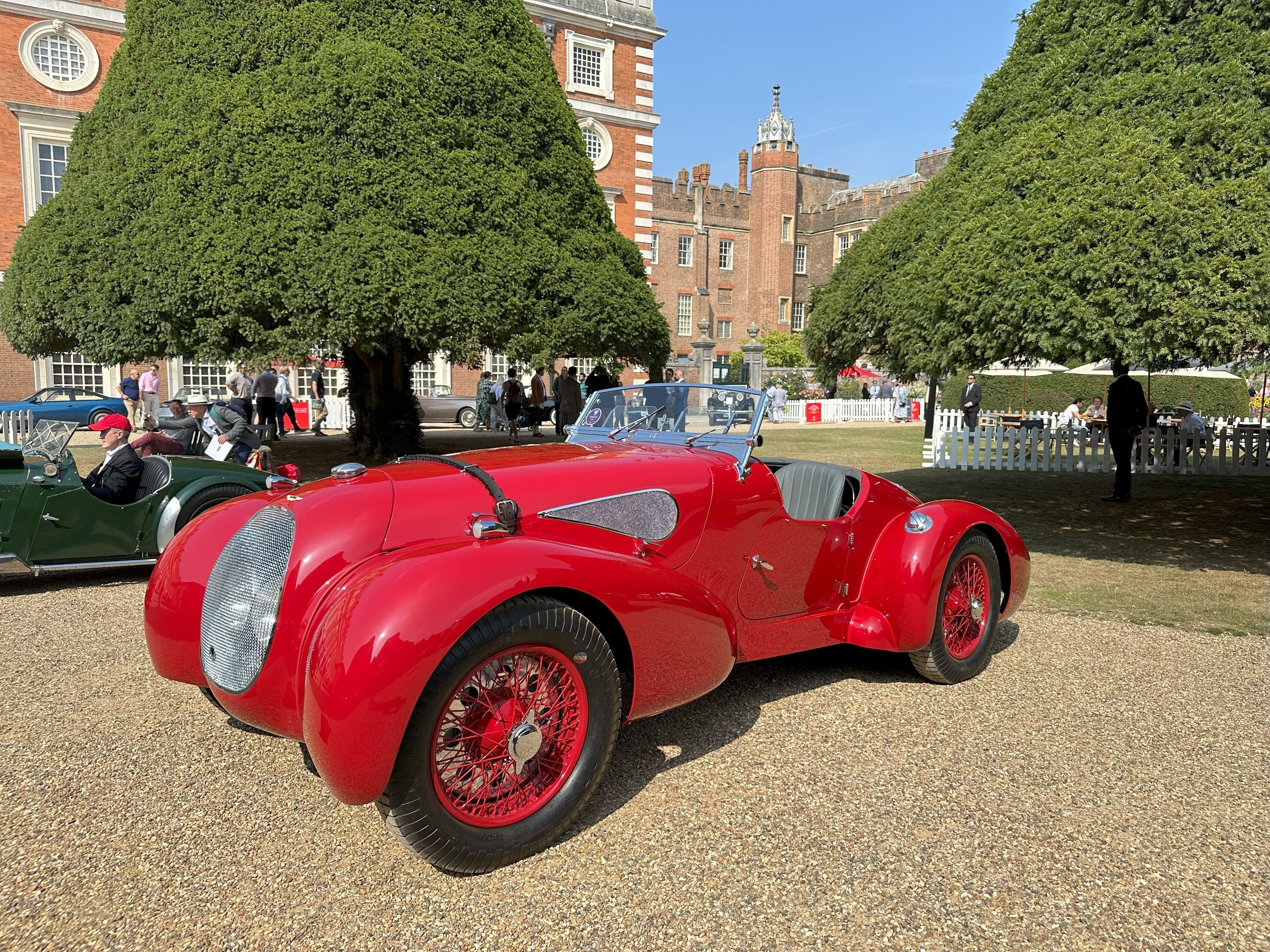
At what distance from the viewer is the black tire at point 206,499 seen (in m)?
6.79

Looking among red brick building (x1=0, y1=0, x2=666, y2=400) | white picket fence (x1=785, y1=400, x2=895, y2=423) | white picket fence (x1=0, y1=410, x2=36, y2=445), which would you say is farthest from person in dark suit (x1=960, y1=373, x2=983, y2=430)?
white picket fence (x1=0, y1=410, x2=36, y2=445)

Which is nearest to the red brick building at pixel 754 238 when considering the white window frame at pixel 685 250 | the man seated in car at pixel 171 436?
the white window frame at pixel 685 250

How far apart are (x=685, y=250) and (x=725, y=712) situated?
53.3m

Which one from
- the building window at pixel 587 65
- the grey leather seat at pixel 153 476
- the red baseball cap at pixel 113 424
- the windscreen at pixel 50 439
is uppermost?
the building window at pixel 587 65

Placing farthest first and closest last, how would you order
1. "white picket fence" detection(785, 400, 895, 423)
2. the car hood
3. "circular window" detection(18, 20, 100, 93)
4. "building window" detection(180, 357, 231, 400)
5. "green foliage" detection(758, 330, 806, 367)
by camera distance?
1. "green foliage" detection(758, 330, 806, 367)
2. "white picket fence" detection(785, 400, 895, 423)
3. "building window" detection(180, 357, 231, 400)
4. "circular window" detection(18, 20, 100, 93)
5. the car hood

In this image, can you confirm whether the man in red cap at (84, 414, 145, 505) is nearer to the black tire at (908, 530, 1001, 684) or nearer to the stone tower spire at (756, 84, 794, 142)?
the black tire at (908, 530, 1001, 684)

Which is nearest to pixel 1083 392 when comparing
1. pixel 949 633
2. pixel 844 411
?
pixel 844 411

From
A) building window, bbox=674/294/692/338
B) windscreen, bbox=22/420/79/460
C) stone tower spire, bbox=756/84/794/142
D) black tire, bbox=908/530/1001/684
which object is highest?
stone tower spire, bbox=756/84/794/142

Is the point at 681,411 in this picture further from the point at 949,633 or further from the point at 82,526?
the point at 82,526

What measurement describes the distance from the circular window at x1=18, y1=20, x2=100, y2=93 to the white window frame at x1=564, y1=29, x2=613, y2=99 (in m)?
12.7

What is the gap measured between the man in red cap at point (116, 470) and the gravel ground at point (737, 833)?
235cm

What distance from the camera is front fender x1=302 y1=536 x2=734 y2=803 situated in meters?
2.52

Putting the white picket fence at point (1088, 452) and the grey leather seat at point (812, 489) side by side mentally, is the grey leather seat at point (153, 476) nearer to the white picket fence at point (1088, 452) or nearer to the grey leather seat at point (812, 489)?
the grey leather seat at point (812, 489)

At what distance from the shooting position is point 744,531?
150 inches
